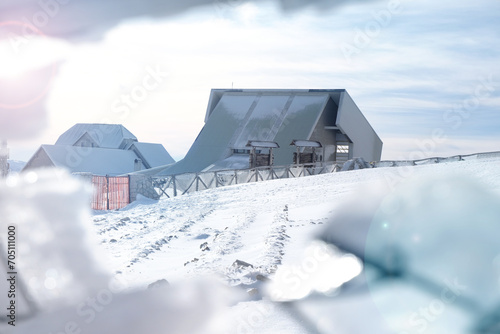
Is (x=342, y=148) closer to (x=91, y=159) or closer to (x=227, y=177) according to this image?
(x=227, y=177)

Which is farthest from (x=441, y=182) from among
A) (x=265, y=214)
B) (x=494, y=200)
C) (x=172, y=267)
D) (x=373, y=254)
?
(x=265, y=214)

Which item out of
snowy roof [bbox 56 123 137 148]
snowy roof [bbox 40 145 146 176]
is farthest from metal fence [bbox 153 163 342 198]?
snowy roof [bbox 56 123 137 148]

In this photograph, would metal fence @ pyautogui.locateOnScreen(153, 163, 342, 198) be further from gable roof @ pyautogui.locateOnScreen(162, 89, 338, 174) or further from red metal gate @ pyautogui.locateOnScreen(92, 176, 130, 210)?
gable roof @ pyautogui.locateOnScreen(162, 89, 338, 174)

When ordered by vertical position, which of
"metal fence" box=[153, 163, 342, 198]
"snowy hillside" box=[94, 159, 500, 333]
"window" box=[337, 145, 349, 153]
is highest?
"snowy hillside" box=[94, 159, 500, 333]

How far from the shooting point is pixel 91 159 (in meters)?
42.7

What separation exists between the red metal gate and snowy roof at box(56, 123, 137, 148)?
2909 centimetres

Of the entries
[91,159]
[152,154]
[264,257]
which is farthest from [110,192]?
[152,154]

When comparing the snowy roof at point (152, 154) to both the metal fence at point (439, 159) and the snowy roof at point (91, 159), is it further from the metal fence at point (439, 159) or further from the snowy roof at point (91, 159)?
the metal fence at point (439, 159)

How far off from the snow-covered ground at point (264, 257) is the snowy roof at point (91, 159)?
25.7m

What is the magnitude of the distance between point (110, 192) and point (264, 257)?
1548 cm

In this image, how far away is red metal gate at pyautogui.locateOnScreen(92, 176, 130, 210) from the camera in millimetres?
21328

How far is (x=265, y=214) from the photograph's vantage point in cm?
1292

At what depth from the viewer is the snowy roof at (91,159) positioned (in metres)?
39.2

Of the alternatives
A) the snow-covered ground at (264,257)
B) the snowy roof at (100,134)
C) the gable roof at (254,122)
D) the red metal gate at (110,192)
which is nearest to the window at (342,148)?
the gable roof at (254,122)
